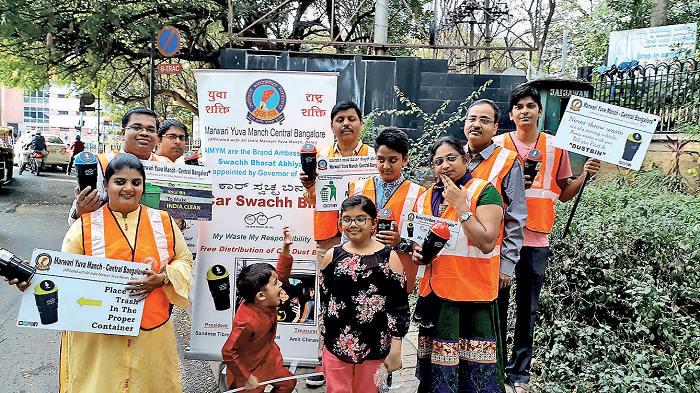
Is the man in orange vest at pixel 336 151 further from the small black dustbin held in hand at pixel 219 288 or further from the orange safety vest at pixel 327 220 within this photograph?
the small black dustbin held in hand at pixel 219 288

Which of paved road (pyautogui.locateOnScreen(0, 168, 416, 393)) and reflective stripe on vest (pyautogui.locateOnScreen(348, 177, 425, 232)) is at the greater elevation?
reflective stripe on vest (pyautogui.locateOnScreen(348, 177, 425, 232))

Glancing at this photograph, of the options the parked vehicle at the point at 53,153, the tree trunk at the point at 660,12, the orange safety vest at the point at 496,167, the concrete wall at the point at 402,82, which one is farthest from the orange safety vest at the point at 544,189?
the parked vehicle at the point at 53,153

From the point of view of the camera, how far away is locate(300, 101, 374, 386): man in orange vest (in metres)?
3.60

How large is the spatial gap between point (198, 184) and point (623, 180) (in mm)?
7079

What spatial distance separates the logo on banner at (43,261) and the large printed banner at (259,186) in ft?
5.03

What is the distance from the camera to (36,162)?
19.1m

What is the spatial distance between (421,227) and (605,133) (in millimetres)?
1728

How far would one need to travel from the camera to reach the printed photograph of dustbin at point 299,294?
397cm

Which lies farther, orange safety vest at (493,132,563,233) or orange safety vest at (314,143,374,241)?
orange safety vest at (314,143,374,241)

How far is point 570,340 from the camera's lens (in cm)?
407

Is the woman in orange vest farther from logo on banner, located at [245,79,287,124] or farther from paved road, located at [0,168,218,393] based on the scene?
paved road, located at [0,168,218,393]

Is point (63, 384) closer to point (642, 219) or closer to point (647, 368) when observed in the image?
point (647, 368)

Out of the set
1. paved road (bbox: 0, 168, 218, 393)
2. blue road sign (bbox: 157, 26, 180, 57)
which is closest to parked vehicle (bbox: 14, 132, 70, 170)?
paved road (bbox: 0, 168, 218, 393)

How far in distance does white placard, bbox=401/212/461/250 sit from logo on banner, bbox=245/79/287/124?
1.57 meters
